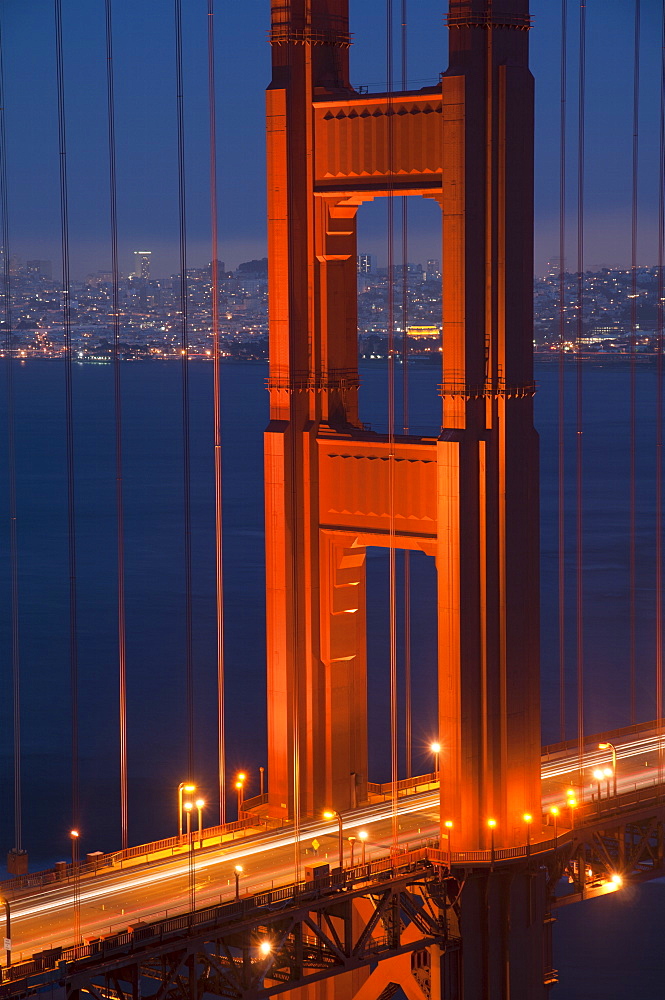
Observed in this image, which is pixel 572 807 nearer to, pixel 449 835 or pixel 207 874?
pixel 449 835

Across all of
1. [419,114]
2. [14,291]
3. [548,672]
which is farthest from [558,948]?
[14,291]

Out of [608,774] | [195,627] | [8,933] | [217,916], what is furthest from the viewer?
[195,627]

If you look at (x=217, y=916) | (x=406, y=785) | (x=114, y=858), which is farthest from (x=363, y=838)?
(x=217, y=916)

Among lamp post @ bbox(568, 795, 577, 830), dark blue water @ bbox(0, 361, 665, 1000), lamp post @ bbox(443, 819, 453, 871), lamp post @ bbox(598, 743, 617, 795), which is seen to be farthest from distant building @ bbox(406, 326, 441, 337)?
lamp post @ bbox(443, 819, 453, 871)

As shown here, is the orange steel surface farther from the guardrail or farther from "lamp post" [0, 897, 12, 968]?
"lamp post" [0, 897, 12, 968]

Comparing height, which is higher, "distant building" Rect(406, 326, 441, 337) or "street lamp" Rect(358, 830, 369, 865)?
"distant building" Rect(406, 326, 441, 337)

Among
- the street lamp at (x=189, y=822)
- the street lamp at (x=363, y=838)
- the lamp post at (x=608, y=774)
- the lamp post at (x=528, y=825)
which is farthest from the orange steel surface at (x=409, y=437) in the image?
the lamp post at (x=608, y=774)

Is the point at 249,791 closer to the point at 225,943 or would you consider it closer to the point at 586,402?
the point at 225,943
